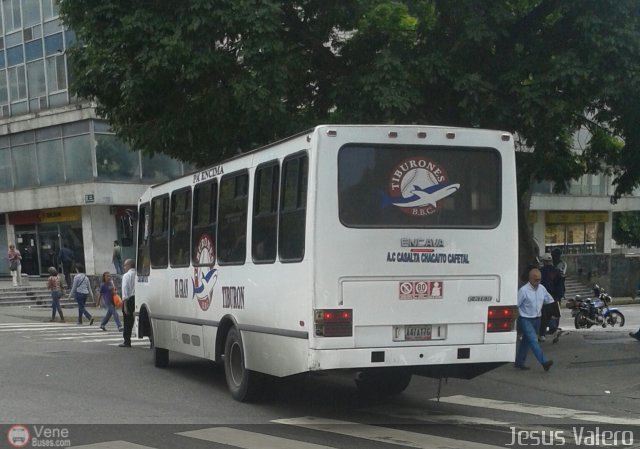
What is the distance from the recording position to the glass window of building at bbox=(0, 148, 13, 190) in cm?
4040

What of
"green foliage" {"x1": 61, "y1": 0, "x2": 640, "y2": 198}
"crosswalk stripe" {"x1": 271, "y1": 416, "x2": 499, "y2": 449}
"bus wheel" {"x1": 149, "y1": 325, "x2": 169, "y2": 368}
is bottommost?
"bus wheel" {"x1": 149, "y1": 325, "x2": 169, "y2": 368}

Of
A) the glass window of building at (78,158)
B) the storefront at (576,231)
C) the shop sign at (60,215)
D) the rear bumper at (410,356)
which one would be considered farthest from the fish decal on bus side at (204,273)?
the storefront at (576,231)

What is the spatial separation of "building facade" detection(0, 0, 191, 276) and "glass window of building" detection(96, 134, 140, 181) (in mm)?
42

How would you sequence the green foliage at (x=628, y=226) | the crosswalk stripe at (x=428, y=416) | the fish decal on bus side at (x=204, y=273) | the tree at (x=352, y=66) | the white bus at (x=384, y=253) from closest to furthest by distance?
the white bus at (x=384, y=253) < the crosswalk stripe at (x=428, y=416) < the fish decal on bus side at (x=204, y=273) < the tree at (x=352, y=66) < the green foliage at (x=628, y=226)

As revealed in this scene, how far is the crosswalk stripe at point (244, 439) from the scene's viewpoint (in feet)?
27.6

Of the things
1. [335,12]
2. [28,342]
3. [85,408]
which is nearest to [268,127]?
[335,12]

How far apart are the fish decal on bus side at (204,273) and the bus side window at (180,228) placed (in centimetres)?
51

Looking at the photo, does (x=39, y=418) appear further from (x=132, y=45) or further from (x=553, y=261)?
(x=553, y=261)

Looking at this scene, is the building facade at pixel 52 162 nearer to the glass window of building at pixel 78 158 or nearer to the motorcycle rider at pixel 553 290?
the glass window of building at pixel 78 158

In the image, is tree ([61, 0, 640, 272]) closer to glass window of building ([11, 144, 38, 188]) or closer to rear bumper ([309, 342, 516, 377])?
rear bumper ([309, 342, 516, 377])

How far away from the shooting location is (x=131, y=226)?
16125 mm

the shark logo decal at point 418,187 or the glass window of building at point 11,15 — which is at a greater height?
the glass window of building at point 11,15

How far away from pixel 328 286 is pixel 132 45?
650cm

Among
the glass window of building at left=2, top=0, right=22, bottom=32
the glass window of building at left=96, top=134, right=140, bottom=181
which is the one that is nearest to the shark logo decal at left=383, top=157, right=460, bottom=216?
the glass window of building at left=96, top=134, right=140, bottom=181
